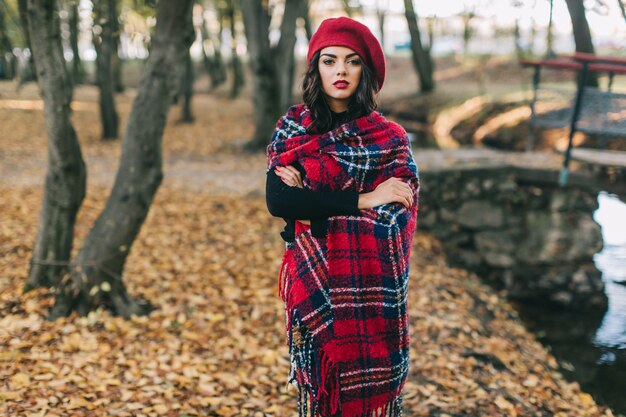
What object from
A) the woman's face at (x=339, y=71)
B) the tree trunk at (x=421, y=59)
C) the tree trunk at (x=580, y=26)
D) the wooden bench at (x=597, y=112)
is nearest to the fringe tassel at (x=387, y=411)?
the woman's face at (x=339, y=71)

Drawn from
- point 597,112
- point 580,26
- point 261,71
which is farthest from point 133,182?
point 580,26

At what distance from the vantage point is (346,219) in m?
2.29

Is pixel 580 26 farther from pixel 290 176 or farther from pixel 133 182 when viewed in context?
pixel 290 176

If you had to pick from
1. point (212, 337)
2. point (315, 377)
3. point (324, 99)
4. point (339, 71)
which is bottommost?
point (212, 337)

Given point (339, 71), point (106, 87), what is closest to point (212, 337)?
point (339, 71)

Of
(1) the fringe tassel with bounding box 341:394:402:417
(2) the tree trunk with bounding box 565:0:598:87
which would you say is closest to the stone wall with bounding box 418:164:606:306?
(2) the tree trunk with bounding box 565:0:598:87

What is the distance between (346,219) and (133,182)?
297cm

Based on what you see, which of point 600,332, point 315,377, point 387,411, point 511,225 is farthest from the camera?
point 511,225

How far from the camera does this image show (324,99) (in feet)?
7.98

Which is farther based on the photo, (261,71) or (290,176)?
(261,71)

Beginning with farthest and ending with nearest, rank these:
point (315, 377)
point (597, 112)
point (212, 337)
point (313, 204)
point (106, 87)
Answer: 1. point (106, 87)
2. point (597, 112)
3. point (212, 337)
4. point (315, 377)
5. point (313, 204)

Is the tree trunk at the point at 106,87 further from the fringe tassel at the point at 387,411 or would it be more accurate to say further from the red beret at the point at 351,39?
the fringe tassel at the point at 387,411

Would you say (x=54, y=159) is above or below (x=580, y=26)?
below

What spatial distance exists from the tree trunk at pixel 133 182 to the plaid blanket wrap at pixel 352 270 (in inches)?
103
